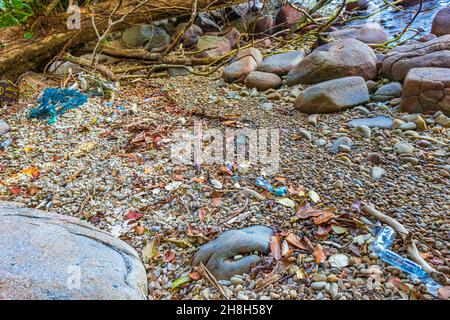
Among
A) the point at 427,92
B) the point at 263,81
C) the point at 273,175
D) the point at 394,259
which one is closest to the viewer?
the point at 394,259

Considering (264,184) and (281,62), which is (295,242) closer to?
(264,184)

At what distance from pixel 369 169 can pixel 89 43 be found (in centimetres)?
394

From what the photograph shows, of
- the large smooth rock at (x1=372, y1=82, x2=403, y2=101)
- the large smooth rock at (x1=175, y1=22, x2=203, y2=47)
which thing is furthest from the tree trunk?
the large smooth rock at (x1=372, y1=82, x2=403, y2=101)

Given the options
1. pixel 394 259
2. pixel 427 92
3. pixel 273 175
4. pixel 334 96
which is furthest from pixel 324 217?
pixel 427 92

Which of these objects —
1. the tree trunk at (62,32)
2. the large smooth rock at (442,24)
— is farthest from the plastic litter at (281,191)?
the large smooth rock at (442,24)

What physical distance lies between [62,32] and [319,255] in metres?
4.09

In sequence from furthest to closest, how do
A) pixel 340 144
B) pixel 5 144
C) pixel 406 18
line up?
pixel 406 18 → pixel 5 144 → pixel 340 144

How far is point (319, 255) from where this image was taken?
136cm

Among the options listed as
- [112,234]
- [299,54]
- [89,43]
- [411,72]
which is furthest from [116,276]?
[89,43]

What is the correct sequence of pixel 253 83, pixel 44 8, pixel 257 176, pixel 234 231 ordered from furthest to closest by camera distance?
pixel 44 8 → pixel 253 83 → pixel 257 176 → pixel 234 231

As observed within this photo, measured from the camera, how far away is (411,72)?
2.53 m

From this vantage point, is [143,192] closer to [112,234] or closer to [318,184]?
[112,234]
